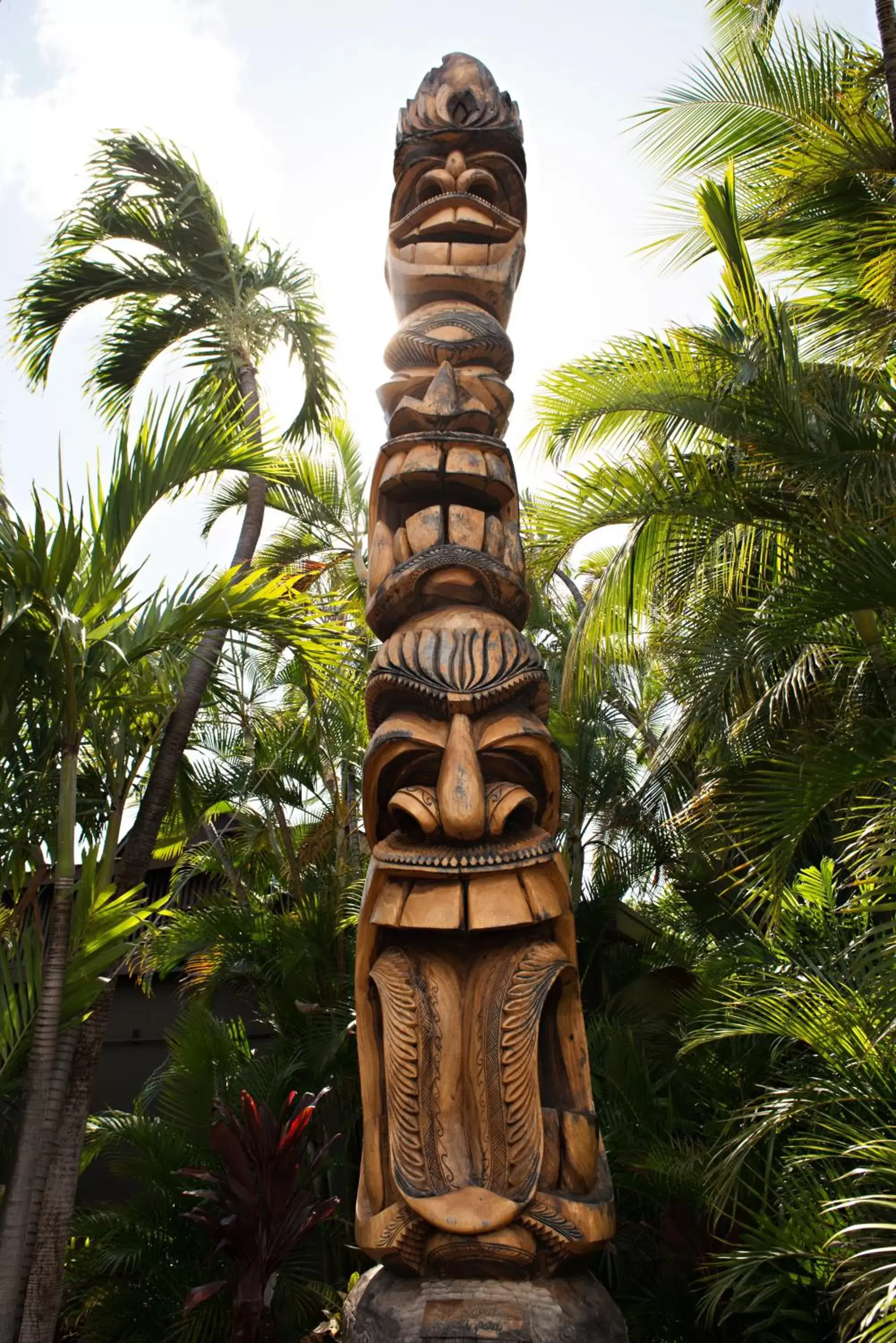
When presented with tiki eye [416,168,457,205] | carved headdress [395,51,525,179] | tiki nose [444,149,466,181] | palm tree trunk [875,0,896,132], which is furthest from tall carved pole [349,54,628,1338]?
palm tree trunk [875,0,896,132]

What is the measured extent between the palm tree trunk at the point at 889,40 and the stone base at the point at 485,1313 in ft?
20.0

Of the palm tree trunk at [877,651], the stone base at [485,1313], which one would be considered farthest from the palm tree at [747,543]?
the stone base at [485,1313]

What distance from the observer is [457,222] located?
588 cm

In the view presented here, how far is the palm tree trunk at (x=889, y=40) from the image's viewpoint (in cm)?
604

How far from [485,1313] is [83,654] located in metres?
2.93

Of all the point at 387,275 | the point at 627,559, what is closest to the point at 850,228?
the point at 627,559

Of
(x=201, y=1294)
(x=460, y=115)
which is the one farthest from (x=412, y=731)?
(x=460, y=115)

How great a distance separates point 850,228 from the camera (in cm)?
700

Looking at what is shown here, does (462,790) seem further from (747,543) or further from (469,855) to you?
(747,543)

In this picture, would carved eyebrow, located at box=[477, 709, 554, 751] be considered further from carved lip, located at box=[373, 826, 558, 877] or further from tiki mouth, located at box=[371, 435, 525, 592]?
tiki mouth, located at box=[371, 435, 525, 592]

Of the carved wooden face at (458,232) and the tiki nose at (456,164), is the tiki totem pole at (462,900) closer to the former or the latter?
the carved wooden face at (458,232)

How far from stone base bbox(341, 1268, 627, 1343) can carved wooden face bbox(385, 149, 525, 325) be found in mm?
4695

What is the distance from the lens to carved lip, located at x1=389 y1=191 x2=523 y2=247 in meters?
5.89

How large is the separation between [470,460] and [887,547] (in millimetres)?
1842
